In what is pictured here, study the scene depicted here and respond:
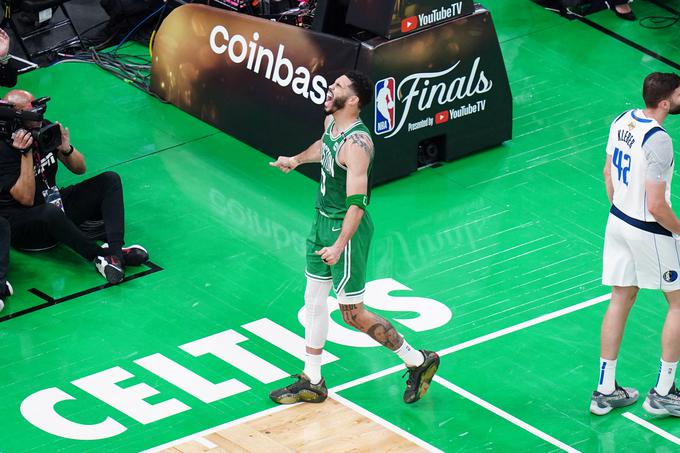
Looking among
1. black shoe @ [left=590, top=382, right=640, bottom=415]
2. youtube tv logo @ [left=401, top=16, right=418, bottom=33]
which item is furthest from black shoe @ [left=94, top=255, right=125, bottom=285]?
black shoe @ [left=590, top=382, right=640, bottom=415]

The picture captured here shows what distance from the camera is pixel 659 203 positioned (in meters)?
8.46

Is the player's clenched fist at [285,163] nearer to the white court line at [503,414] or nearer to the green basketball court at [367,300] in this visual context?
the green basketball court at [367,300]

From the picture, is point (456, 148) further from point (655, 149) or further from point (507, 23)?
point (655, 149)

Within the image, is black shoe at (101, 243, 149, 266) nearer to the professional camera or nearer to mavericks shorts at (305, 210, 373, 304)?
the professional camera

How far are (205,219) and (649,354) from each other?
A: 3.90 m

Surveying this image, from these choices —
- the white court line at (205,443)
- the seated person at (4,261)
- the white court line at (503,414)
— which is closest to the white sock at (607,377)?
the white court line at (503,414)

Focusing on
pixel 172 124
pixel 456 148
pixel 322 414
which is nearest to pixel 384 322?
pixel 322 414

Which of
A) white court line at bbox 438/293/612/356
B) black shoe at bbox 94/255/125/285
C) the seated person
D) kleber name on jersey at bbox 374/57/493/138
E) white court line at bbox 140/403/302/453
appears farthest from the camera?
kleber name on jersey at bbox 374/57/493/138

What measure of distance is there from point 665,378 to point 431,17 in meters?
4.31

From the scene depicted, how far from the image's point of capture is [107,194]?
11.1 metres

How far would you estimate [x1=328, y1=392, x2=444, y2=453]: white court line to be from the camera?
881 centimetres

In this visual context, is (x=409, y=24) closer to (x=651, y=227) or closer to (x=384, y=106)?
(x=384, y=106)

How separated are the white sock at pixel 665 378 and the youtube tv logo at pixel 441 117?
401 cm

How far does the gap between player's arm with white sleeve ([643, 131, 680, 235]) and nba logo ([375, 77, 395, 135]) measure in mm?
3756
